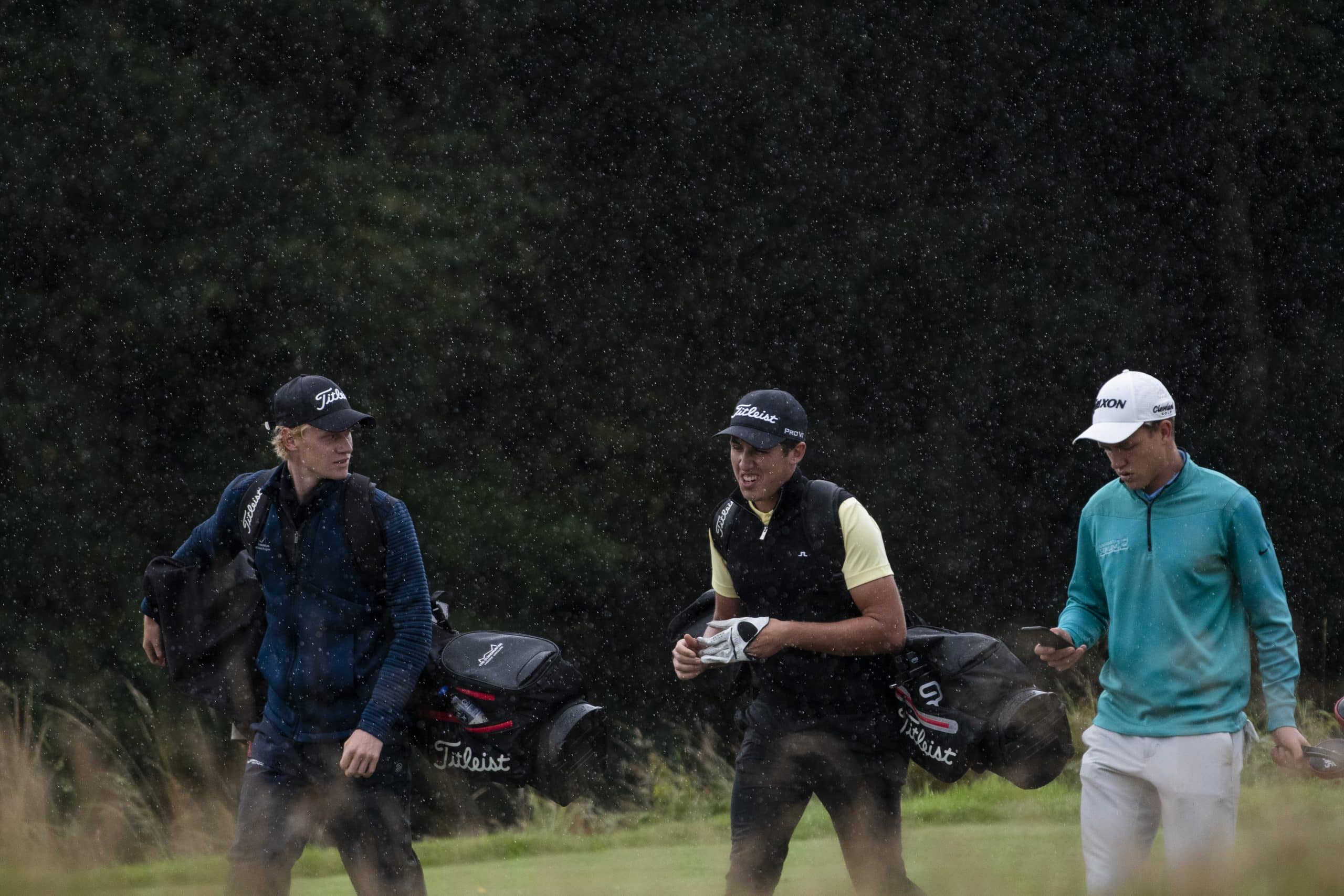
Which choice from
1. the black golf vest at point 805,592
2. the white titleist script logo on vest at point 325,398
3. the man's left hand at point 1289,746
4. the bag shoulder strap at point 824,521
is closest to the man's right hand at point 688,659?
the black golf vest at point 805,592

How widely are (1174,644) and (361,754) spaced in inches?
92.5

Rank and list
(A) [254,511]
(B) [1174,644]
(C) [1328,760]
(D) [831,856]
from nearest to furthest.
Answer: (C) [1328,760] → (B) [1174,644] → (A) [254,511] → (D) [831,856]

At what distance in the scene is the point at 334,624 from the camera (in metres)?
5.05

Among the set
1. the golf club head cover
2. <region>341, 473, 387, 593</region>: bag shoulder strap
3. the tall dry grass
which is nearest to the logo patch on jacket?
the golf club head cover

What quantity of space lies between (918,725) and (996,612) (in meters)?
17.7

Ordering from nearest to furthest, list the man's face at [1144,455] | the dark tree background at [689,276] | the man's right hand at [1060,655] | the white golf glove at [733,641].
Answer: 1. the man's face at [1144,455]
2. the man's right hand at [1060,655]
3. the white golf glove at [733,641]
4. the dark tree background at [689,276]

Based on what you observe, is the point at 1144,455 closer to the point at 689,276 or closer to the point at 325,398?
the point at 325,398

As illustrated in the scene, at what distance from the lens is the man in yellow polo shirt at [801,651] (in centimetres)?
481

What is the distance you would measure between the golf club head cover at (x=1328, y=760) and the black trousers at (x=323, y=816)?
259 cm

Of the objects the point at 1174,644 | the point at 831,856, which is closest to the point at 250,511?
the point at 1174,644

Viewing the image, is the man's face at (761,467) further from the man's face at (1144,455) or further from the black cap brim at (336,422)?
the black cap brim at (336,422)

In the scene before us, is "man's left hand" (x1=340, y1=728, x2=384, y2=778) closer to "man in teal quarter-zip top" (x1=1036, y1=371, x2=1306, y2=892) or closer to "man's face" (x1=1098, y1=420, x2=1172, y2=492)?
"man in teal quarter-zip top" (x1=1036, y1=371, x2=1306, y2=892)

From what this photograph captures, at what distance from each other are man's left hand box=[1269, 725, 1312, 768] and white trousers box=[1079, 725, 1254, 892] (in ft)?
0.41

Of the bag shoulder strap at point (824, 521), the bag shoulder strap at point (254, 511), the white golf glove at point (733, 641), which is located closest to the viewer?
the white golf glove at point (733, 641)
